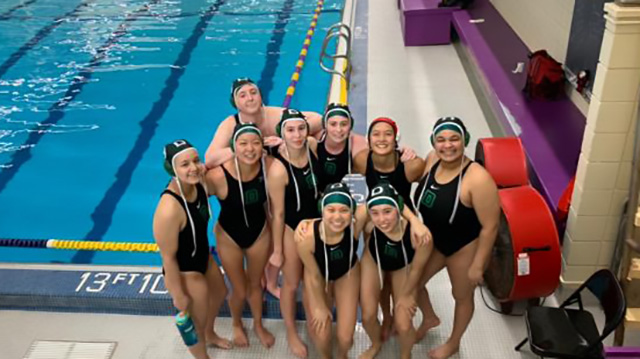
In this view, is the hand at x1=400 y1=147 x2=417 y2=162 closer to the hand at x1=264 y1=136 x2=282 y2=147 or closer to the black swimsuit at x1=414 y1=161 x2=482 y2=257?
the black swimsuit at x1=414 y1=161 x2=482 y2=257

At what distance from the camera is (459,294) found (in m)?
2.81

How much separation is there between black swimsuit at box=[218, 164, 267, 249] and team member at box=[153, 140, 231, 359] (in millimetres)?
138

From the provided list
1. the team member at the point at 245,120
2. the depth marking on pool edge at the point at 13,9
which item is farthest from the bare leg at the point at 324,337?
the depth marking on pool edge at the point at 13,9

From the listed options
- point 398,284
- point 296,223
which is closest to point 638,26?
point 398,284

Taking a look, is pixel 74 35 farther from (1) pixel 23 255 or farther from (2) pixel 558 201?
(2) pixel 558 201

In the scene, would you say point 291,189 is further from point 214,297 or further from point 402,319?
point 402,319

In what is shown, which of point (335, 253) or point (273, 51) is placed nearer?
point (335, 253)

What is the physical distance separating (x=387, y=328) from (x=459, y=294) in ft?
1.77

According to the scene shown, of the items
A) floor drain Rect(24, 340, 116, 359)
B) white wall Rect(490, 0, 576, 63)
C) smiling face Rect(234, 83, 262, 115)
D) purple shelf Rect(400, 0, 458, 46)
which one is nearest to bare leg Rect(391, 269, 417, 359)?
smiling face Rect(234, 83, 262, 115)

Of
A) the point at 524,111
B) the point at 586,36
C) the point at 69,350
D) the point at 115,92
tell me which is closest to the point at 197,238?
the point at 69,350

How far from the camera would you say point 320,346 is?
9.37ft

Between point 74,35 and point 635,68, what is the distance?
8.98 m

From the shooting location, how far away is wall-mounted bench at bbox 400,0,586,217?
3.92m

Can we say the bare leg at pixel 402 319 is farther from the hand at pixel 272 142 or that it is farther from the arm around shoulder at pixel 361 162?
the hand at pixel 272 142
